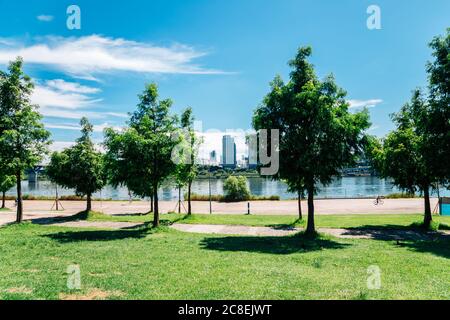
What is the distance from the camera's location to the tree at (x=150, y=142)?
2181cm

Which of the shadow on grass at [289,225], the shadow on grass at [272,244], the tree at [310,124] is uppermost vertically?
the tree at [310,124]

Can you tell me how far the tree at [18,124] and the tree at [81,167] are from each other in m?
8.20

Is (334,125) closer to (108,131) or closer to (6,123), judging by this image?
(108,131)

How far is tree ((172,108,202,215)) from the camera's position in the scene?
2278cm

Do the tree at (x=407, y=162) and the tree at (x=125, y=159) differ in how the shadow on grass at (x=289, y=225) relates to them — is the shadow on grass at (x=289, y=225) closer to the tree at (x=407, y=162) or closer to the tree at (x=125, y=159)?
the tree at (x=407, y=162)

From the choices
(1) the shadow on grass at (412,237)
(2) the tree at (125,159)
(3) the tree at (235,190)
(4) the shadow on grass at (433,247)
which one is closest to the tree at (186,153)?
(2) the tree at (125,159)

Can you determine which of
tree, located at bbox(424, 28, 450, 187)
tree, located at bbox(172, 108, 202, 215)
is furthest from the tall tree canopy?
tree, located at bbox(172, 108, 202, 215)

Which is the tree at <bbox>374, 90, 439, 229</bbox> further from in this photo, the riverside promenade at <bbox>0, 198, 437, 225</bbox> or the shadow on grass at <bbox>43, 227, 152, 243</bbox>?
the shadow on grass at <bbox>43, 227, 152, 243</bbox>

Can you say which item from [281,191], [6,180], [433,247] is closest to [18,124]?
[6,180]

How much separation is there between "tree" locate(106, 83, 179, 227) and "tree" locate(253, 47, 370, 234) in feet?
19.1

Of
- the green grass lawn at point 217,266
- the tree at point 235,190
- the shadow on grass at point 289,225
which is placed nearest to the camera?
the green grass lawn at point 217,266

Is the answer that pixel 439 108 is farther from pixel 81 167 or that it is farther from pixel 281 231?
pixel 81 167

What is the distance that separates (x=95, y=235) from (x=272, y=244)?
996 centimetres

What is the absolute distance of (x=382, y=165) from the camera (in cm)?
2683
